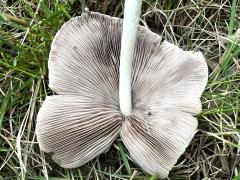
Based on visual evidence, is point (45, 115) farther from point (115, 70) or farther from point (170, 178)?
point (170, 178)

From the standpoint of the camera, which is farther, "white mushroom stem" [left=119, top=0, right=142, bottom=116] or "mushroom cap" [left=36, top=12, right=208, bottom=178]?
"mushroom cap" [left=36, top=12, right=208, bottom=178]

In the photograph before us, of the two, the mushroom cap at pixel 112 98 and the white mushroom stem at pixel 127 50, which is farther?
the mushroom cap at pixel 112 98

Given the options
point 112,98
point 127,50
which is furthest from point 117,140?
point 127,50
